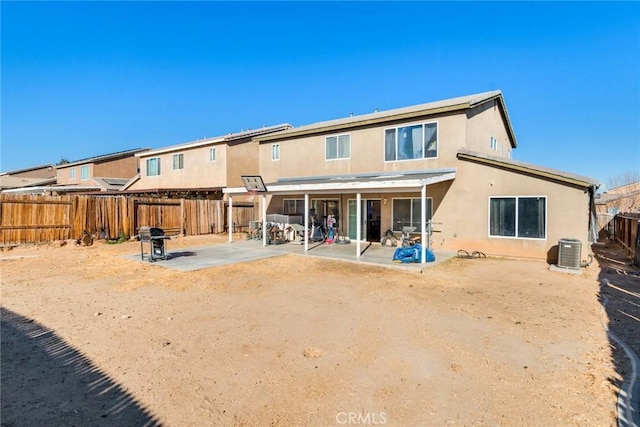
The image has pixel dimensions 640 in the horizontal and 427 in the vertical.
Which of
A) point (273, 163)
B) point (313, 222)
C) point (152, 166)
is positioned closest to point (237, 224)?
point (273, 163)

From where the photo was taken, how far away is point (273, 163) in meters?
19.3

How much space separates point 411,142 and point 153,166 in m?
Answer: 22.0

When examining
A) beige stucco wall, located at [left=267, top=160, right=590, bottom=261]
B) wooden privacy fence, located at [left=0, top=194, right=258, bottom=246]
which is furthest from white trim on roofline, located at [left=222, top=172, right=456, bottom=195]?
wooden privacy fence, located at [left=0, top=194, right=258, bottom=246]

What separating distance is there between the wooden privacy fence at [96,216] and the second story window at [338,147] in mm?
7724

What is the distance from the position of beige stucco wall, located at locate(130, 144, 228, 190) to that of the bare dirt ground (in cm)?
1493

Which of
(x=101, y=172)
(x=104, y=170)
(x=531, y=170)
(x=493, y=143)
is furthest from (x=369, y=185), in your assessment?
(x=104, y=170)

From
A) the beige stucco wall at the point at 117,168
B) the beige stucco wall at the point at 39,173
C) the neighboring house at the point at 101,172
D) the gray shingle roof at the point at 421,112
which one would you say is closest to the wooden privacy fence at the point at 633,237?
the gray shingle roof at the point at 421,112

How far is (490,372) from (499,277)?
19.7ft

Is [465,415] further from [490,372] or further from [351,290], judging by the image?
[351,290]

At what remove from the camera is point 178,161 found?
2552 centimetres

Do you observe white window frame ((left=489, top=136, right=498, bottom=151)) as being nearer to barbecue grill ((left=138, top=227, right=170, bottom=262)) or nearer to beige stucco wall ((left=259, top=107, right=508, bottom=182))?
beige stucco wall ((left=259, top=107, right=508, bottom=182))

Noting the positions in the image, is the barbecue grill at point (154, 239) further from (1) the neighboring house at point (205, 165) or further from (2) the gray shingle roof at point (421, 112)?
(1) the neighboring house at point (205, 165)

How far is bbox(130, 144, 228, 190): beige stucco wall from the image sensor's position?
2272 cm

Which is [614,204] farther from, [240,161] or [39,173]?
[39,173]
